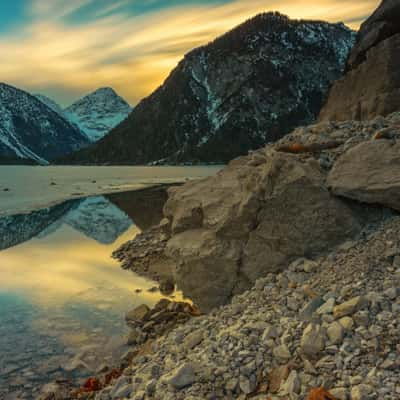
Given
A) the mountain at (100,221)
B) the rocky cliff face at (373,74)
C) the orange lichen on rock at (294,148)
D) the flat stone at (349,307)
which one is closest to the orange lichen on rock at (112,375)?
the flat stone at (349,307)

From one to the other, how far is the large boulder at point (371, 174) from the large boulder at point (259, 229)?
488 millimetres

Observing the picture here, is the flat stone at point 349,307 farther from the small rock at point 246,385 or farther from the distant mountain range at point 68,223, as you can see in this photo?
the distant mountain range at point 68,223

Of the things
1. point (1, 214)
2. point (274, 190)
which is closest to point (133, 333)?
point (274, 190)

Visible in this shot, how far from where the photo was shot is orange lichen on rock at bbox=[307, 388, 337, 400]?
6286 mm

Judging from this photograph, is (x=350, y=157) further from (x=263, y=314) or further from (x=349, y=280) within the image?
(x=263, y=314)

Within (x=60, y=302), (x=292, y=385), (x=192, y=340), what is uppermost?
(x=292, y=385)

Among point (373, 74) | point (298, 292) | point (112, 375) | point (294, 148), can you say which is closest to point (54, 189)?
point (373, 74)

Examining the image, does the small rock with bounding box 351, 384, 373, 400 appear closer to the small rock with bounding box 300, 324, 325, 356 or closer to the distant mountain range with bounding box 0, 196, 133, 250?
the small rock with bounding box 300, 324, 325, 356

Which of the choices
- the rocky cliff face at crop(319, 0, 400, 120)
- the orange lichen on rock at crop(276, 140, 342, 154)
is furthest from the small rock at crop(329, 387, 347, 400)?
the rocky cliff face at crop(319, 0, 400, 120)

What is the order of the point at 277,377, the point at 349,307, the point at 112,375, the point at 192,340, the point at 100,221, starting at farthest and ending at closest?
the point at 100,221
the point at 112,375
the point at 192,340
the point at 349,307
the point at 277,377

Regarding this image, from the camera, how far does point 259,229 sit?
12.8m

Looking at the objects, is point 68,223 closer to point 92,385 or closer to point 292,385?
point 92,385

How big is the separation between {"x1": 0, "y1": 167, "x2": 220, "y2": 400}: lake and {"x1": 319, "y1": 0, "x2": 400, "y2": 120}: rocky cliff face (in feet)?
37.6

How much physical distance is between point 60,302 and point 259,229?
7.81m
